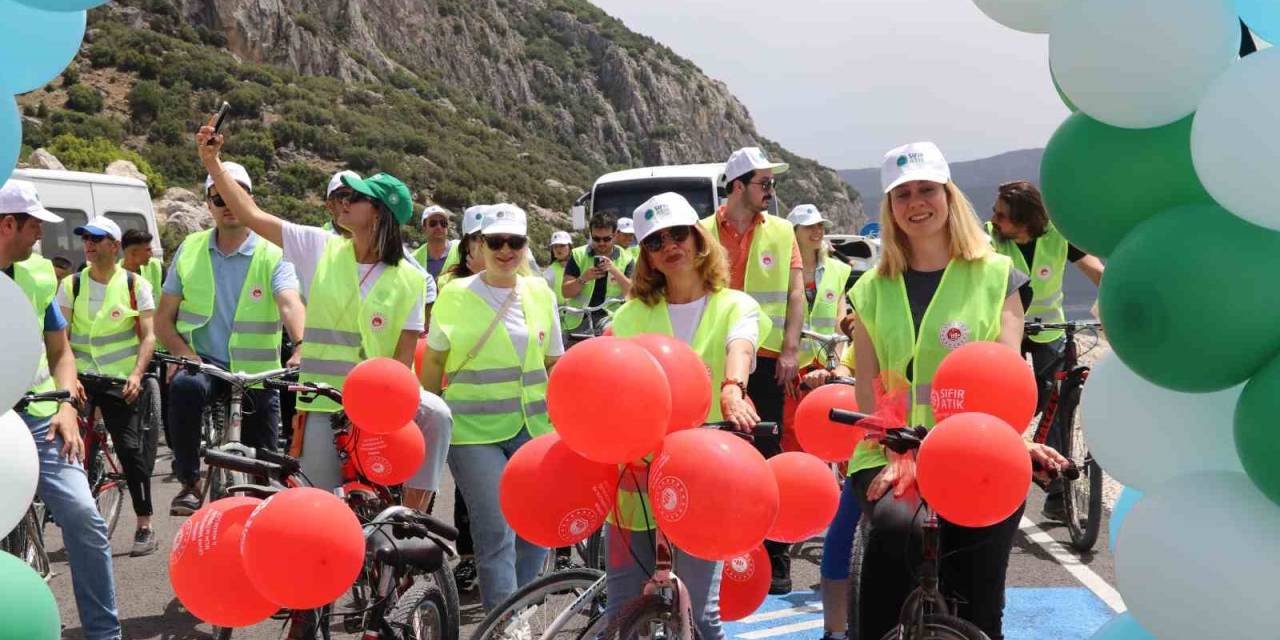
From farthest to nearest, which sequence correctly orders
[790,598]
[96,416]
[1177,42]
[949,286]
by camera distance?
[96,416] → [790,598] → [949,286] → [1177,42]

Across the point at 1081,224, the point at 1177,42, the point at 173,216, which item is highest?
the point at 1177,42

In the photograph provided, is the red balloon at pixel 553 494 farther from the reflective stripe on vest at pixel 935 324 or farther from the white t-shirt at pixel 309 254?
the white t-shirt at pixel 309 254

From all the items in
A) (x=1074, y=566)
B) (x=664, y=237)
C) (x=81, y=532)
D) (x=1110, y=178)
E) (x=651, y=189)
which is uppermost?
(x=1110, y=178)

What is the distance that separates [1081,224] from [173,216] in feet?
95.7

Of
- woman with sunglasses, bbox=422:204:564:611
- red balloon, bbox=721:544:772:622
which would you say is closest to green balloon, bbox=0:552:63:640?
red balloon, bbox=721:544:772:622

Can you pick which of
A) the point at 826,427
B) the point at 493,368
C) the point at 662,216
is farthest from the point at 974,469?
the point at 493,368

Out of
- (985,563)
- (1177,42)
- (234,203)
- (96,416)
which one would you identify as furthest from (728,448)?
(96,416)

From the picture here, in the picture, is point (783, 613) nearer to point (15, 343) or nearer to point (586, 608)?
point (586, 608)

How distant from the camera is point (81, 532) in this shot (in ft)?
15.0

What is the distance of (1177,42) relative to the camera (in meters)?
1.91

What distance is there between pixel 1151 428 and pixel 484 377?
346cm

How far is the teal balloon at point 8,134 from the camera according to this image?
217cm

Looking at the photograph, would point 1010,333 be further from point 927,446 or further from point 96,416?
point 96,416

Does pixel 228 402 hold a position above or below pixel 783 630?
above
